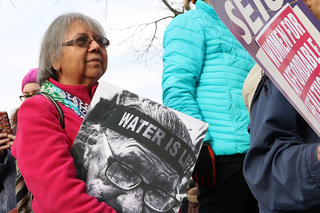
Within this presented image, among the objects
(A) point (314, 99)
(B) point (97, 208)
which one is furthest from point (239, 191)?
(A) point (314, 99)

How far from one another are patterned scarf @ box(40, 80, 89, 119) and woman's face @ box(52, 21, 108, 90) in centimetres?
11

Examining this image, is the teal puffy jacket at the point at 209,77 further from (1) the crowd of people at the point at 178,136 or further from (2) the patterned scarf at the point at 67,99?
(2) the patterned scarf at the point at 67,99

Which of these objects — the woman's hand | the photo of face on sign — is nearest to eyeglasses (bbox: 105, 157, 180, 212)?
the photo of face on sign

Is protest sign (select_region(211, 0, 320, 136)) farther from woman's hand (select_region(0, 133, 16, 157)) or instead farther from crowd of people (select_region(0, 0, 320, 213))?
woman's hand (select_region(0, 133, 16, 157))

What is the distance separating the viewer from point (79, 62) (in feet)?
5.23

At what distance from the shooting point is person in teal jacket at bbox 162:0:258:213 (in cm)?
194

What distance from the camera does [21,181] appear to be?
54.9 inches

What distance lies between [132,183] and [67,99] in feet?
1.74

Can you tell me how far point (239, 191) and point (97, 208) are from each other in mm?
1046

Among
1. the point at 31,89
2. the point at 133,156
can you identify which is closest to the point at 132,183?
the point at 133,156

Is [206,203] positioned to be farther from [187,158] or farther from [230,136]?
[187,158]

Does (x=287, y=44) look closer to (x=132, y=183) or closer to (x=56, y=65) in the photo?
(x=132, y=183)

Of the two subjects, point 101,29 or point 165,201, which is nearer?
point 165,201

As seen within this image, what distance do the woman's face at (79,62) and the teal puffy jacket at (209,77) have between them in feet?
1.93
